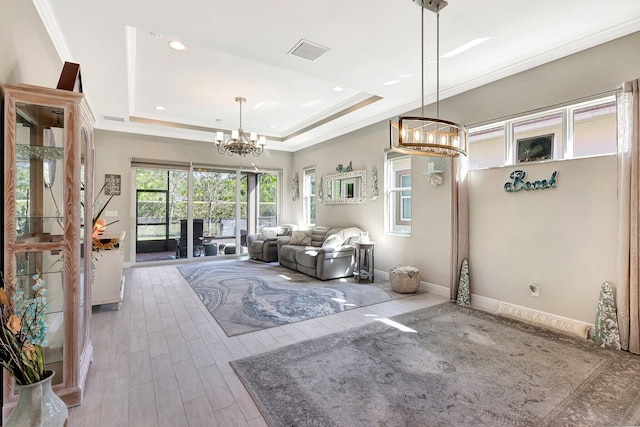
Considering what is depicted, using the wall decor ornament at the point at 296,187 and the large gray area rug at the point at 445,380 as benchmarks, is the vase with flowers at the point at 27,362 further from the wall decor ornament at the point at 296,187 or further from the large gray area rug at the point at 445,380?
the wall decor ornament at the point at 296,187

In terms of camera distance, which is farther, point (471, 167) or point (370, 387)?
point (471, 167)

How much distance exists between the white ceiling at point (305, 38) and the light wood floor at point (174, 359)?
9.74 feet

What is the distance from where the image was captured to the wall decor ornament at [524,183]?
3.31 m

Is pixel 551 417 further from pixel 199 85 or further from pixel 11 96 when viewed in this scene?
pixel 199 85

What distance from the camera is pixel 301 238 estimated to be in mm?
6660

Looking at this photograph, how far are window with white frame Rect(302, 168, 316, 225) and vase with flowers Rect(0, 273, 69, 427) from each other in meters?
6.49

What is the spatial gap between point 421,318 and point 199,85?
14.8 ft

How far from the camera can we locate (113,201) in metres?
6.39

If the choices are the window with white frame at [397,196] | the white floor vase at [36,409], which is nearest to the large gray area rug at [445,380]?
the white floor vase at [36,409]

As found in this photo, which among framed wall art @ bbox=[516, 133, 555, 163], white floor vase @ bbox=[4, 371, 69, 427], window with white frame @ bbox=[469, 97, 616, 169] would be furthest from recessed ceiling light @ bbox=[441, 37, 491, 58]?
white floor vase @ bbox=[4, 371, 69, 427]

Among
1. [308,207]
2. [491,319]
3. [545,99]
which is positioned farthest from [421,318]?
[308,207]

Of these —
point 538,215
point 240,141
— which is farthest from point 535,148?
point 240,141

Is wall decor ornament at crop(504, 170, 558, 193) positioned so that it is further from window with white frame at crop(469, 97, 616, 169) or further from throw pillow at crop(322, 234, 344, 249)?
throw pillow at crop(322, 234, 344, 249)

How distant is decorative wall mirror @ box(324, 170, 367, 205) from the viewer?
19.8ft
